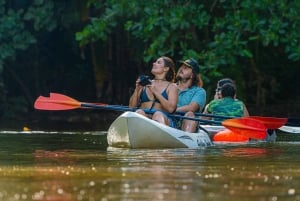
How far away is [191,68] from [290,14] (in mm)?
6287

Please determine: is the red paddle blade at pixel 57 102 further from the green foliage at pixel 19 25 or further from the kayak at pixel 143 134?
the green foliage at pixel 19 25

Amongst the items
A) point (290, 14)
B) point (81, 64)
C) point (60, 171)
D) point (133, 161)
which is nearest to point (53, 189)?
point (60, 171)

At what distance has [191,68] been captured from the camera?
47.0ft

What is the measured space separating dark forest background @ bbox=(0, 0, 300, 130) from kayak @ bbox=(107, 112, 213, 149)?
733 centimetres

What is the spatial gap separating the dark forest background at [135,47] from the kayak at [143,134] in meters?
7.33

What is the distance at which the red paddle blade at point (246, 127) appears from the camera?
566 inches

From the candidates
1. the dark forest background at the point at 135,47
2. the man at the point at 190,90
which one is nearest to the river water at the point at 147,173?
the man at the point at 190,90

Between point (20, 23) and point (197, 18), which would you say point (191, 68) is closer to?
point (197, 18)

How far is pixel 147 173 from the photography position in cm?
902

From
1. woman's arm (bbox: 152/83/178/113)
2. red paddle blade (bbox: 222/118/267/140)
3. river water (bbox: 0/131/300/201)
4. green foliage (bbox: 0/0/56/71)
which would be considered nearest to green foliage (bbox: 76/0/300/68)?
green foliage (bbox: 0/0/56/71)

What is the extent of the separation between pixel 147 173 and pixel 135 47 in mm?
16151

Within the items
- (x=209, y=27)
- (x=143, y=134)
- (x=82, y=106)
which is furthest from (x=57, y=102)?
(x=209, y=27)

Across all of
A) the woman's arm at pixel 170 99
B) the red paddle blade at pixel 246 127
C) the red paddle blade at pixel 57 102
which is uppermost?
the woman's arm at pixel 170 99

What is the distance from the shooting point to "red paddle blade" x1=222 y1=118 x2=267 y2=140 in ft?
47.1
